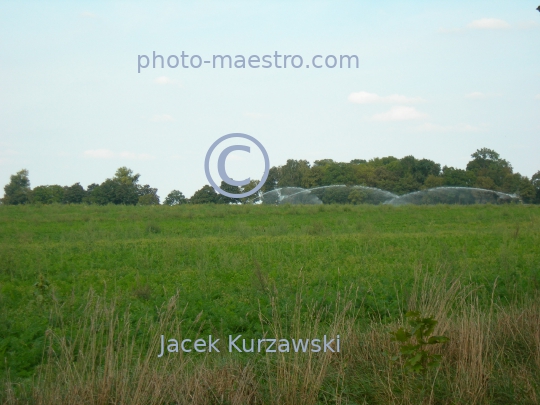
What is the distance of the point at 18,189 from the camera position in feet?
19.1

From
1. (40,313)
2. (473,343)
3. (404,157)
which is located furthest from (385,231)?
(40,313)

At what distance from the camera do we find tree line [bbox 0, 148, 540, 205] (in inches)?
208

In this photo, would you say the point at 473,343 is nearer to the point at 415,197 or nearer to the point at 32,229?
the point at 415,197

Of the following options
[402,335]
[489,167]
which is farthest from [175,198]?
[489,167]

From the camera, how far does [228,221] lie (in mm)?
6535

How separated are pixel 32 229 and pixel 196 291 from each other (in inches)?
86.5

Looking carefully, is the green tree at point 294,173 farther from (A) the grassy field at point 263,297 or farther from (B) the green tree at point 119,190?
(B) the green tree at point 119,190

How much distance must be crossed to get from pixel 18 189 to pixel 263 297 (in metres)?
2.95

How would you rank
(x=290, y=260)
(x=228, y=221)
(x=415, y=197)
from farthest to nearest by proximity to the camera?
(x=290, y=260), (x=415, y=197), (x=228, y=221)

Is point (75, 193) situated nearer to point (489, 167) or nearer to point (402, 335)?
point (402, 335)

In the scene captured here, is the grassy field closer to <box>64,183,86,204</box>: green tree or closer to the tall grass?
the tall grass

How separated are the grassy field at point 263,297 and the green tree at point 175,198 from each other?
0.38m

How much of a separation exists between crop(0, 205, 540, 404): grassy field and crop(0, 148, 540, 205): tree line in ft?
1.31

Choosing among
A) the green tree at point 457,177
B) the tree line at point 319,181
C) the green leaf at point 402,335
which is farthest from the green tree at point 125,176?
the green tree at point 457,177
